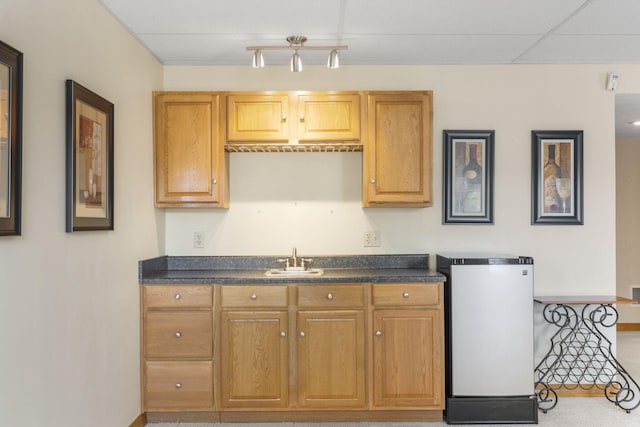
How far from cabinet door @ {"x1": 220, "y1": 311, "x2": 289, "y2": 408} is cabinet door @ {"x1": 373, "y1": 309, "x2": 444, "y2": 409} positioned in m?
0.60

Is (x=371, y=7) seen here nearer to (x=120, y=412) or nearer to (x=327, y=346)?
(x=327, y=346)

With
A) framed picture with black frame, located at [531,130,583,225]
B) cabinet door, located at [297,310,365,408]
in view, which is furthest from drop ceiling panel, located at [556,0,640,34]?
cabinet door, located at [297,310,365,408]

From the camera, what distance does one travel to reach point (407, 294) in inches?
121

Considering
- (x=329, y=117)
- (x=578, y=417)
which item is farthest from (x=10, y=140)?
(x=578, y=417)

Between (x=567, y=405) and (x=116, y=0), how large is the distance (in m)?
3.73

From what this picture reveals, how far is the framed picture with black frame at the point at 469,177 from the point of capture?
3.56 metres

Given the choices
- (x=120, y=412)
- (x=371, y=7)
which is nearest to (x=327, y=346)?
(x=120, y=412)

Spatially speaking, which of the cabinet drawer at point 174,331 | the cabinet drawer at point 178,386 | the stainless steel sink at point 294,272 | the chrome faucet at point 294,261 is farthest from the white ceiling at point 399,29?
the cabinet drawer at point 178,386

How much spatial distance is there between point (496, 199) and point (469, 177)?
26cm

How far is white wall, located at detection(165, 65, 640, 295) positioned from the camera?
3.60 m

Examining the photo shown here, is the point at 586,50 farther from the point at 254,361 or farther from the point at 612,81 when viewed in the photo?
the point at 254,361

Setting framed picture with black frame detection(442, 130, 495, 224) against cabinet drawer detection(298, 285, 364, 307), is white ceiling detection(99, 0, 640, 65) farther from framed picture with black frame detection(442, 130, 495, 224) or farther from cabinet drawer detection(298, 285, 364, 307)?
cabinet drawer detection(298, 285, 364, 307)

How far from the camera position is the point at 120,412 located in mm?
2734

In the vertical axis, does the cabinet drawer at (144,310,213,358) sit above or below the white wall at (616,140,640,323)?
below
